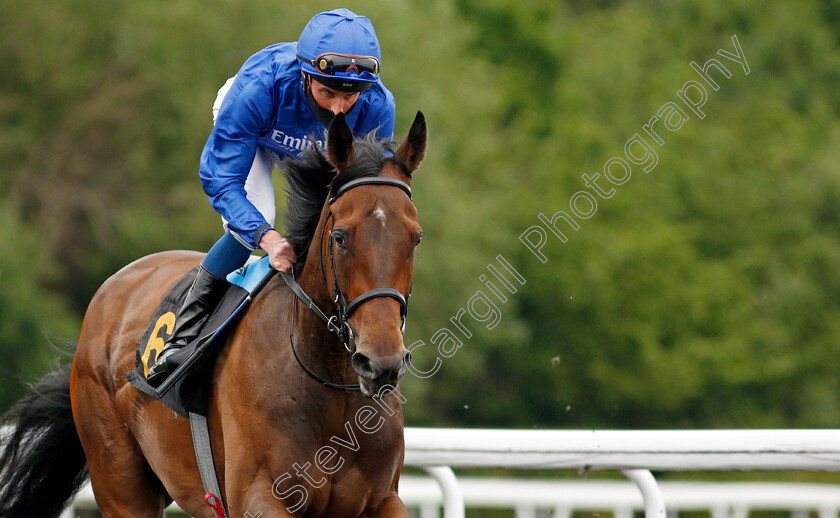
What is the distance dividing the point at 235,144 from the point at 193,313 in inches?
26.7

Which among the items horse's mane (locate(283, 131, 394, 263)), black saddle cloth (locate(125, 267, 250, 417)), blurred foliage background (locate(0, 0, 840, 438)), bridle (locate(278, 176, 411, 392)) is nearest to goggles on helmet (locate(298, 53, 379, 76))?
Result: horse's mane (locate(283, 131, 394, 263))

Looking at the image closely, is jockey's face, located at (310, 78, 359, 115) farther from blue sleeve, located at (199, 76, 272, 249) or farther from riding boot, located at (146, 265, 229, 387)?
riding boot, located at (146, 265, 229, 387)

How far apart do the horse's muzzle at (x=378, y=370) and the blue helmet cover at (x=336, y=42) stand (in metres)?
1.14

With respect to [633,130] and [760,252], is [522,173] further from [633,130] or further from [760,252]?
[760,252]

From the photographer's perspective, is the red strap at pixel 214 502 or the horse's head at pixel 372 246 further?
the red strap at pixel 214 502

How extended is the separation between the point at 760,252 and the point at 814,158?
103 inches

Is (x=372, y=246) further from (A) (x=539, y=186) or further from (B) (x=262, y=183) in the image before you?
(A) (x=539, y=186)

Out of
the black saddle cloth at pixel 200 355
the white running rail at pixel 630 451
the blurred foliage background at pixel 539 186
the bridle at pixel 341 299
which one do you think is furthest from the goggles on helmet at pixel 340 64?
the blurred foliage background at pixel 539 186

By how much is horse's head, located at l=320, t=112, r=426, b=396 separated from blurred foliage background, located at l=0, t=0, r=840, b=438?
1311 cm

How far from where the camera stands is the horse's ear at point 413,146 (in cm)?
361

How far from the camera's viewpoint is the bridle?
324 cm

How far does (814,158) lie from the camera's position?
2684 cm

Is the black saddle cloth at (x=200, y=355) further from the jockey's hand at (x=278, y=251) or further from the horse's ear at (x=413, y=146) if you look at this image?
the horse's ear at (x=413, y=146)

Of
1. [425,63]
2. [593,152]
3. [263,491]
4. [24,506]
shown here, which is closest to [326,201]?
[263,491]
